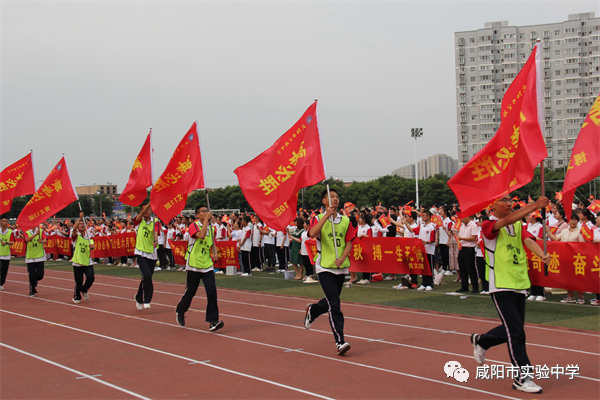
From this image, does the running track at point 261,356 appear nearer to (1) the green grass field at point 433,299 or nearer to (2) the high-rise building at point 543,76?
(1) the green grass field at point 433,299

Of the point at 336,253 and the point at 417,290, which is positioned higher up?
the point at 336,253

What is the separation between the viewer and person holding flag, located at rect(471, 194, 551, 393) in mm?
6102

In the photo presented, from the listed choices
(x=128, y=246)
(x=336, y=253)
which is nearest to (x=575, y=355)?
(x=336, y=253)

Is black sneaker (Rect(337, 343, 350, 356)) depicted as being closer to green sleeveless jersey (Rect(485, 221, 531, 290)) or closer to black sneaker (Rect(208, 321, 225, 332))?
green sleeveless jersey (Rect(485, 221, 531, 290))

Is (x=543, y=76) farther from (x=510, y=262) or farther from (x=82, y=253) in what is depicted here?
(x=510, y=262)

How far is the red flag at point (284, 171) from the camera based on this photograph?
8930 mm

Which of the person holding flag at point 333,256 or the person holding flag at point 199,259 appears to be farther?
the person holding flag at point 199,259

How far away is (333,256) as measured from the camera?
820 cm

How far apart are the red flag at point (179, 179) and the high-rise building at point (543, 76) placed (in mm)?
120079

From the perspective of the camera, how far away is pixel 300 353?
816 centimetres

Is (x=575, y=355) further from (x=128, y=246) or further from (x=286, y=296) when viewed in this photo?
(x=128, y=246)

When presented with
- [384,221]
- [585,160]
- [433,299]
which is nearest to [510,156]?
[585,160]

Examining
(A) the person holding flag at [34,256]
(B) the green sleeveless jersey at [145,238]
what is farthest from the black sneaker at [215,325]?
(A) the person holding flag at [34,256]

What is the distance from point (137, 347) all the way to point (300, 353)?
Result: 8.35ft
